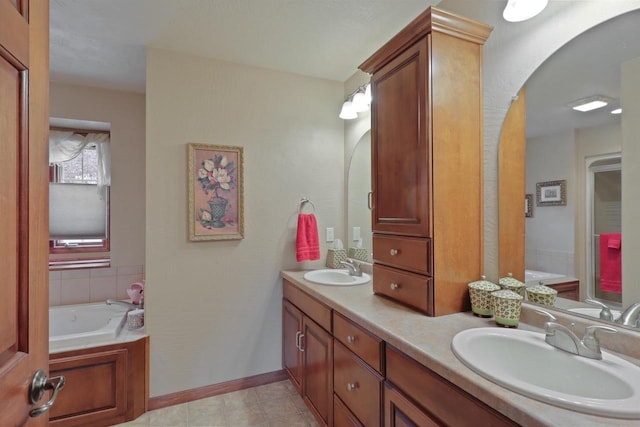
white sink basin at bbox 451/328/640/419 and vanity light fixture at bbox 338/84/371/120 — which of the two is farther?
vanity light fixture at bbox 338/84/371/120

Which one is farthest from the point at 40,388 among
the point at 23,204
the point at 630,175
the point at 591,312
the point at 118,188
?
the point at 118,188

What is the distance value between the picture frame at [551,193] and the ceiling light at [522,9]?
0.69m

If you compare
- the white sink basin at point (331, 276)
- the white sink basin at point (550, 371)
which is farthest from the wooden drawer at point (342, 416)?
the white sink basin at point (331, 276)

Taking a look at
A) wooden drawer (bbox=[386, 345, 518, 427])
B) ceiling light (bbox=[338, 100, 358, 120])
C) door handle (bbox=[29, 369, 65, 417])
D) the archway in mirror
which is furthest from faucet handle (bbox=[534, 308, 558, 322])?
ceiling light (bbox=[338, 100, 358, 120])

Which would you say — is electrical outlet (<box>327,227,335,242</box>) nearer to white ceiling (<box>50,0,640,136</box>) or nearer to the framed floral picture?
the framed floral picture

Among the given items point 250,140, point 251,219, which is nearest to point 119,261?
point 251,219

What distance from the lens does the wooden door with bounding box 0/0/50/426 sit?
0.63m

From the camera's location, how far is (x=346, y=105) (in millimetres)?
2502

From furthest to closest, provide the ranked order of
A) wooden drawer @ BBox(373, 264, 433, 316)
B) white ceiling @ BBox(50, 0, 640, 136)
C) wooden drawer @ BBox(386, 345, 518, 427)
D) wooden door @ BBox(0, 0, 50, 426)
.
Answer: wooden drawer @ BBox(373, 264, 433, 316), white ceiling @ BBox(50, 0, 640, 136), wooden drawer @ BBox(386, 345, 518, 427), wooden door @ BBox(0, 0, 50, 426)

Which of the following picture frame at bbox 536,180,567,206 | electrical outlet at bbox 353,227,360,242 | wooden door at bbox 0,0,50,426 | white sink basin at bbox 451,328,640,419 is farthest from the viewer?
→ electrical outlet at bbox 353,227,360,242

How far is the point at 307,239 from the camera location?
256cm

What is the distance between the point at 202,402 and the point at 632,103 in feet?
9.16

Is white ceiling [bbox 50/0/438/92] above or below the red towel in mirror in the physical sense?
above

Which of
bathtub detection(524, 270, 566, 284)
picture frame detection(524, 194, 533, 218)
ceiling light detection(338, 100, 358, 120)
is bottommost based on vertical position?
bathtub detection(524, 270, 566, 284)
